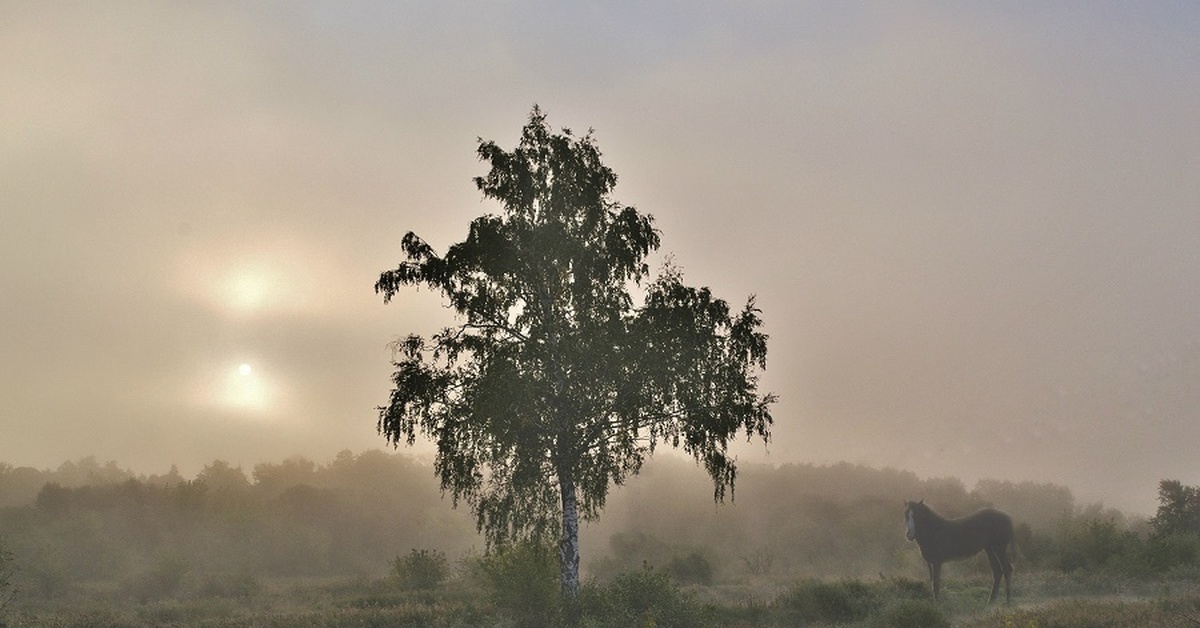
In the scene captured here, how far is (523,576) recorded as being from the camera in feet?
83.7

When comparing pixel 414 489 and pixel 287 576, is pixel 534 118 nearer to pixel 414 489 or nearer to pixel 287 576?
pixel 287 576

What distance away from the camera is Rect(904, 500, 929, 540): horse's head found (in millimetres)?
30294

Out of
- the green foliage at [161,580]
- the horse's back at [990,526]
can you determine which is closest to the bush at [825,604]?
the horse's back at [990,526]

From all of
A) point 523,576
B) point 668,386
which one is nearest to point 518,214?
point 668,386

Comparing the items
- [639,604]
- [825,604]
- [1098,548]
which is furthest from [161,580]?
[1098,548]

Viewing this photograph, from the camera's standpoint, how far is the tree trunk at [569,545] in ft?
81.5

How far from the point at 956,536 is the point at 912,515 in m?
1.76

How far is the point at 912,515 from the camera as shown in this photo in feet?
101

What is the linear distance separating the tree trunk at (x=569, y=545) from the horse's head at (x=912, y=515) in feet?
41.4

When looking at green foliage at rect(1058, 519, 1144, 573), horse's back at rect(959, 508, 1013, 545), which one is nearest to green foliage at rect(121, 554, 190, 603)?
horse's back at rect(959, 508, 1013, 545)

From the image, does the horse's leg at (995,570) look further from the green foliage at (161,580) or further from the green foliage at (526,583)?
the green foliage at (161,580)

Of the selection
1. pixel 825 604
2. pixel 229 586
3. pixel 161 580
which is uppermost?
pixel 825 604

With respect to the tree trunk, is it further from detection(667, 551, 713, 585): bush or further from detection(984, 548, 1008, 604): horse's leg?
→ detection(667, 551, 713, 585): bush

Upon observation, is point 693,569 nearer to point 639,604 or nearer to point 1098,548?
point 1098,548
